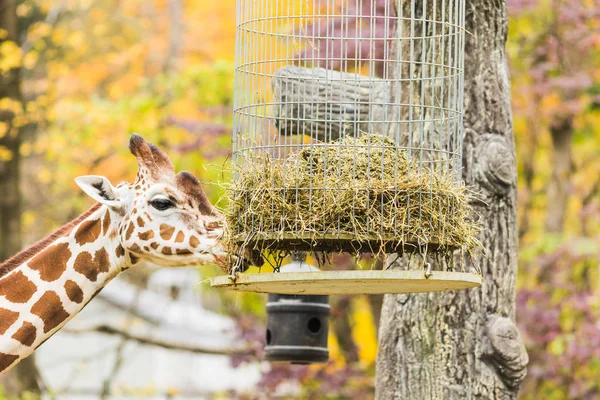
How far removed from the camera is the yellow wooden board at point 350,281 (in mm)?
3549

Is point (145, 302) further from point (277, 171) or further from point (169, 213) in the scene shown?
point (277, 171)

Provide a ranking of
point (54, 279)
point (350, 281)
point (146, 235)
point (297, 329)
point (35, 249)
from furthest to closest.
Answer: point (297, 329)
point (35, 249)
point (54, 279)
point (146, 235)
point (350, 281)

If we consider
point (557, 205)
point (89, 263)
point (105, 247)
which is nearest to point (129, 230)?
point (105, 247)

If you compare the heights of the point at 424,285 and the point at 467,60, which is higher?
the point at 467,60

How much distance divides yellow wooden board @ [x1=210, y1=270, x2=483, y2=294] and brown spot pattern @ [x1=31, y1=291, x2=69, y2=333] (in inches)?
49.5

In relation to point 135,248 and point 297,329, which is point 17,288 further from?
point 297,329

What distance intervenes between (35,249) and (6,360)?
2.02 feet

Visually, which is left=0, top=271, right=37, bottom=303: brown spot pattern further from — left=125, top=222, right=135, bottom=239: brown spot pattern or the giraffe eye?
the giraffe eye

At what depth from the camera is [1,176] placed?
11352 mm

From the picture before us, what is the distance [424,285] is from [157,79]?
8.48 meters

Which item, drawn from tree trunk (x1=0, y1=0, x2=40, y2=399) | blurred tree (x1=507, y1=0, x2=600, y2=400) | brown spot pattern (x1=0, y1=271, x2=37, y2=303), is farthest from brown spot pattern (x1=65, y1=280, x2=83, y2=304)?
tree trunk (x1=0, y1=0, x2=40, y2=399)

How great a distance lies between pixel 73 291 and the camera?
4.93 meters

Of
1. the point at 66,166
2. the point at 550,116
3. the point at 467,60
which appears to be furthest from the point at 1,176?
the point at 467,60

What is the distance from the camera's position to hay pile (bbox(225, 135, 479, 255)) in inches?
146
